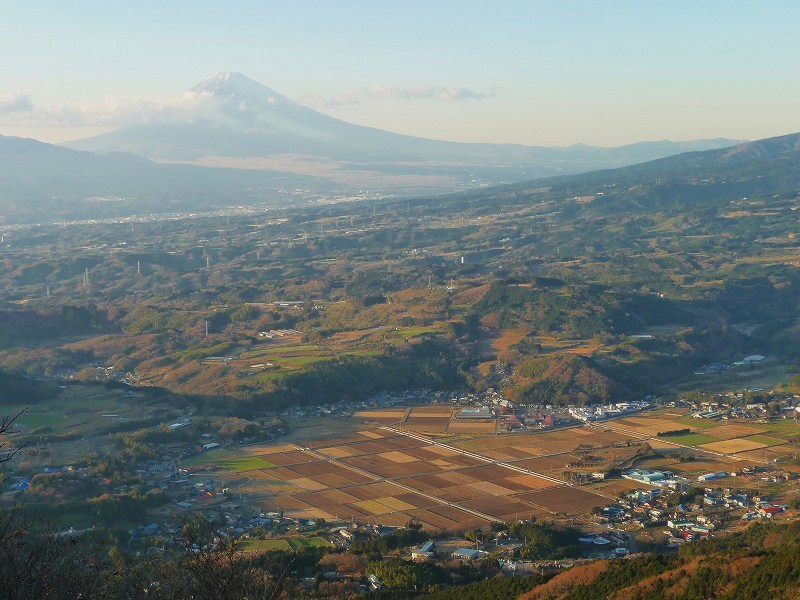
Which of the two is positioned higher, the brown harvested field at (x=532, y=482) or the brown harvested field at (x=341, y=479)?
the brown harvested field at (x=532, y=482)

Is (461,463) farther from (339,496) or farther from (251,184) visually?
(251,184)

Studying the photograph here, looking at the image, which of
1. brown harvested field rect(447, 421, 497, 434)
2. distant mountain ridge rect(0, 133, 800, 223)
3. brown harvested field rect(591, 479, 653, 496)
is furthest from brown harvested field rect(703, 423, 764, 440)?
distant mountain ridge rect(0, 133, 800, 223)

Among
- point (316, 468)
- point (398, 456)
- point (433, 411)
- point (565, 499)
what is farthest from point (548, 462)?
point (433, 411)

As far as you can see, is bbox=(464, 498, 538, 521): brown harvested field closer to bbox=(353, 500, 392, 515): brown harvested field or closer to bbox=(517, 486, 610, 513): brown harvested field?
bbox=(517, 486, 610, 513): brown harvested field

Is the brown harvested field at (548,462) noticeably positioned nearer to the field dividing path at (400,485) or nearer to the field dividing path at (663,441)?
the field dividing path at (663,441)

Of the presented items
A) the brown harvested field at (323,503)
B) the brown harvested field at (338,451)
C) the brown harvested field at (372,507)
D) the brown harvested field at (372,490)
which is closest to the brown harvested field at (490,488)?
the brown harvested field at (372,490)

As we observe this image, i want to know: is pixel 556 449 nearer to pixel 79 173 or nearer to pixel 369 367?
pixel 369 367

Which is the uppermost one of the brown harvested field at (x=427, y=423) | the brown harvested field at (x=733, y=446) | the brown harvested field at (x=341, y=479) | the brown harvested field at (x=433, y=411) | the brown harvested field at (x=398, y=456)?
the brown harvested field at (x=733, y=446)

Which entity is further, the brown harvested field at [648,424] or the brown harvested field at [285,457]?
the brown harvested field at [648,424]
